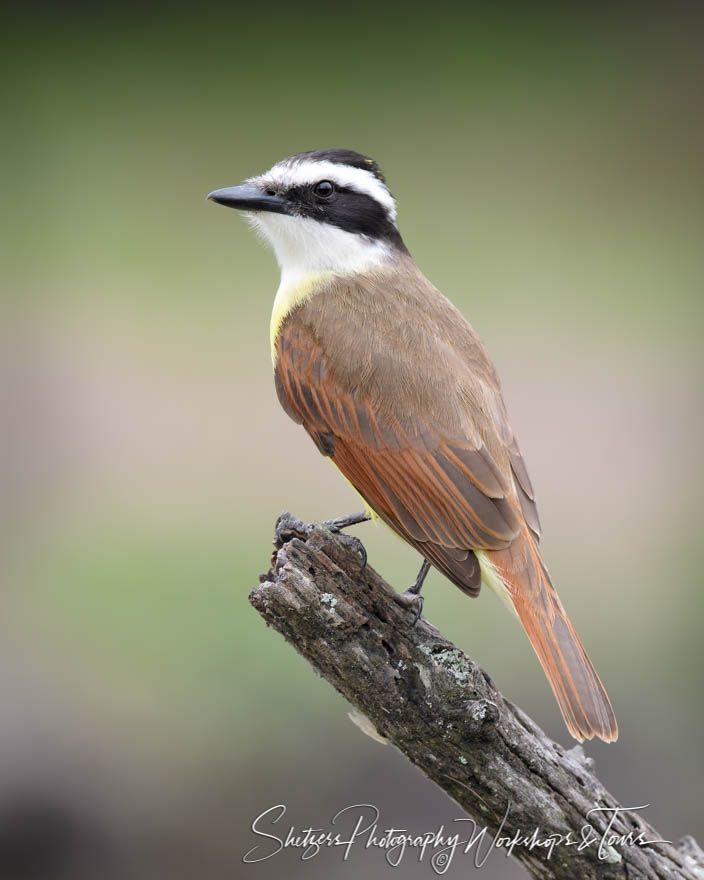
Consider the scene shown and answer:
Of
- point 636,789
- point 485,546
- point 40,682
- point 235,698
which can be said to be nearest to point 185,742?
point 235,698

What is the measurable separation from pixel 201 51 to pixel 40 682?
13.6 ft

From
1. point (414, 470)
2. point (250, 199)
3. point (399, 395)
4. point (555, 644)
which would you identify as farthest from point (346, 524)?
point (250, 199)

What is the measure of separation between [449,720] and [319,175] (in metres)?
1.95

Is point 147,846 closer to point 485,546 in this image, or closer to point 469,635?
point 469,635

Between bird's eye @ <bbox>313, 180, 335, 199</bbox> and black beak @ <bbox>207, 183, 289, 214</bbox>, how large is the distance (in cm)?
11

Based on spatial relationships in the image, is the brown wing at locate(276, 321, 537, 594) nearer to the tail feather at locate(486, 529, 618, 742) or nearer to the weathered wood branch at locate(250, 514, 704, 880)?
the tail feather at locate(486, 529, 618, 742)

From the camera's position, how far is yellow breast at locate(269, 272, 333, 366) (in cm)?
384

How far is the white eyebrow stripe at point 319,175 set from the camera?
151 inches

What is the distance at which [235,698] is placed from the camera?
228 inches

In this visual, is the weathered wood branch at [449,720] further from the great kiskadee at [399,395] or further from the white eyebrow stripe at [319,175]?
the white eyebrow stripe at [319,175]

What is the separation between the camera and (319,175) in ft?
12.6

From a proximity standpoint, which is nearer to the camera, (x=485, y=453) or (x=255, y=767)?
(x=485, y=453)

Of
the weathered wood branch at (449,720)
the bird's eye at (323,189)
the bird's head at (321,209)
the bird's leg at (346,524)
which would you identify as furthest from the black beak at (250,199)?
the weathered wood branch at (449,720)

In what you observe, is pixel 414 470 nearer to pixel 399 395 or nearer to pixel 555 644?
→ pixel 399 395
